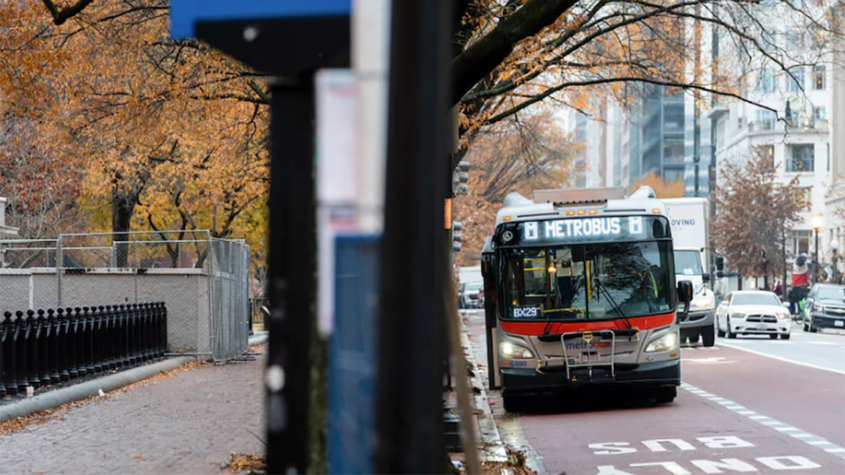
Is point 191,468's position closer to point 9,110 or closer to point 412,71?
point 412,71

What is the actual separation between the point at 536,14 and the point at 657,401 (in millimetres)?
8890

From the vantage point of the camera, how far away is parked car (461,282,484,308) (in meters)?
77.1

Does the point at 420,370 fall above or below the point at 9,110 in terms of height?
below

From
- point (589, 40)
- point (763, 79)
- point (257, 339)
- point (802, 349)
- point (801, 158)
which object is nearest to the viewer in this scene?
point (589, 40)

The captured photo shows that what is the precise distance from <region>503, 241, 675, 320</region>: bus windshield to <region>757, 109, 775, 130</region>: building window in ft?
261

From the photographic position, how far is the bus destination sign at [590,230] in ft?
53.0

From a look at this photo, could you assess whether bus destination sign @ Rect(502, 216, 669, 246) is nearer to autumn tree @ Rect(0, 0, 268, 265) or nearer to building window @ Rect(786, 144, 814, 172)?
autumn tree @ Rect(0, 0, 268, 265)

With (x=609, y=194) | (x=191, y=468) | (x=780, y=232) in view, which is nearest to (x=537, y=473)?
(x=191, y=468)

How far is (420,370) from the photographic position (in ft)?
8.48

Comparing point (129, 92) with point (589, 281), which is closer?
point (589, 281)

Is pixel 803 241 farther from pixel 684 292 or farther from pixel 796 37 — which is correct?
pixel 684 292

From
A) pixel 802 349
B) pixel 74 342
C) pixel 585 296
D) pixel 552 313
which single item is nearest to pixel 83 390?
pixel 74 342

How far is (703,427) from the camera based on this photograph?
1323cm

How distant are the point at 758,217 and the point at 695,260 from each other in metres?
Result: 46.0
